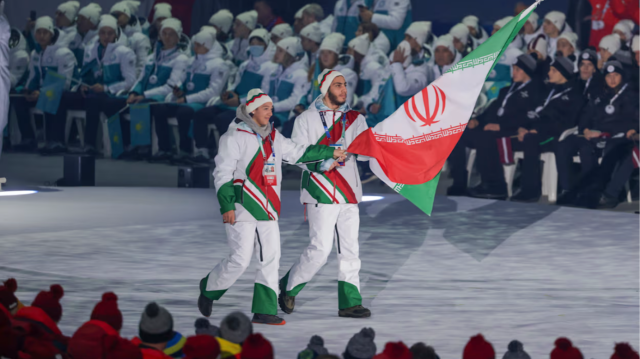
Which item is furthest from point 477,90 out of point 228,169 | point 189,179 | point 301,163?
point 189,179

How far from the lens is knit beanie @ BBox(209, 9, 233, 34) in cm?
1839

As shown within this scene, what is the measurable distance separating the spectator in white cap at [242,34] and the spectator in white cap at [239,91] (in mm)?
730

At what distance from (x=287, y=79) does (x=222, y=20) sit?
3038 mm

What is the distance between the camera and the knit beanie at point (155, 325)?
4.49m

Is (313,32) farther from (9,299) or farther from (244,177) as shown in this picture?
(9,299)

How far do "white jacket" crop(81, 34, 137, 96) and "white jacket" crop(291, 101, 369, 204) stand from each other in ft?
37.0

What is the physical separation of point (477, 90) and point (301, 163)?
1.31 m

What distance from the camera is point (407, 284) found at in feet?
26.7

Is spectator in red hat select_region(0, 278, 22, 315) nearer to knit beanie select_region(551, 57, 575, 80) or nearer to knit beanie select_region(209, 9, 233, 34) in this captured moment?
knit beanie select_region(551, 57, 575, 80)

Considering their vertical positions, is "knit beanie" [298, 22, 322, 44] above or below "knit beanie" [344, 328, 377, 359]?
above

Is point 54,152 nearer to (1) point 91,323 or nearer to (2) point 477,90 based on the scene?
(2) point 477,90

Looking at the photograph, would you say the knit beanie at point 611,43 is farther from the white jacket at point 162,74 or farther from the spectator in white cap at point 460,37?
the white jacket at point 162,74

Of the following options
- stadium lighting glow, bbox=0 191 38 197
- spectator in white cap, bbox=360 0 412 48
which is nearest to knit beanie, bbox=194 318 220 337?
stadium lighting glow, bbox=0 191 38 197

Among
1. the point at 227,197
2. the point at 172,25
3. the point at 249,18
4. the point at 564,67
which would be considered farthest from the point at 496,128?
the point at 227,197
